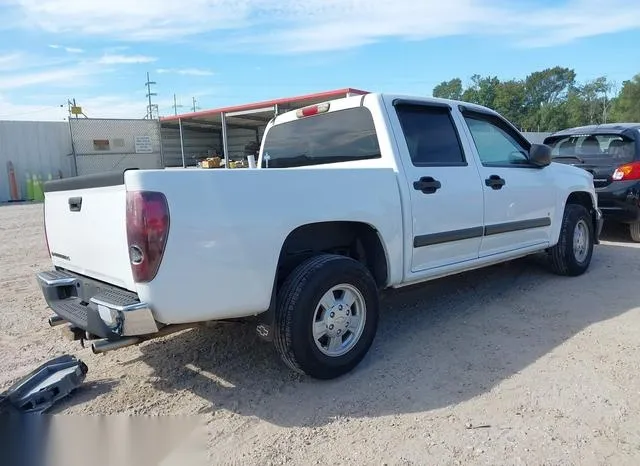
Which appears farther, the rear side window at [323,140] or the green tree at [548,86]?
the green tree at [548,86]

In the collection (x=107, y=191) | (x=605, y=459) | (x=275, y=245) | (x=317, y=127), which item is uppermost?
(x=317, y=127)

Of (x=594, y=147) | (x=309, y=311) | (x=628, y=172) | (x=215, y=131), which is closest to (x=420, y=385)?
(x=309, y=311)

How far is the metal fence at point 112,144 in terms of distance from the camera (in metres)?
21.8

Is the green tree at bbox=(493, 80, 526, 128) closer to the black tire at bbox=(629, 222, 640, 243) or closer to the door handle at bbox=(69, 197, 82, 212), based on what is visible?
the black tire at bbox=(629, 222, 640, 243)

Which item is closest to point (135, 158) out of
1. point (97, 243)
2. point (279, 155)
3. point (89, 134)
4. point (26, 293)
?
point (89, 134)

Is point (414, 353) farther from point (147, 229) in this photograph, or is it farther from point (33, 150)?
point (33, 150)

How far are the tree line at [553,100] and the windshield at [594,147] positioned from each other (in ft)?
196

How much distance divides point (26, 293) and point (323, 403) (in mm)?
4233

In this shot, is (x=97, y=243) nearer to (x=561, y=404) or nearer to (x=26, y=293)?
(x=561, y=404)

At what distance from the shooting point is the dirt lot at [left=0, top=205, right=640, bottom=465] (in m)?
2.73

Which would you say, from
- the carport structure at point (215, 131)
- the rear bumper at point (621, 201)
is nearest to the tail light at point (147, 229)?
the rear bumper at point (621, 201)

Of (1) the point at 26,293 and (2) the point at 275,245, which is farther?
(1) the point at 26,293

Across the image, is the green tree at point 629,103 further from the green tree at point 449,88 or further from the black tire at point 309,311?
the black tire at point 309,311

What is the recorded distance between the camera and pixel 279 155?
16.6 feet
